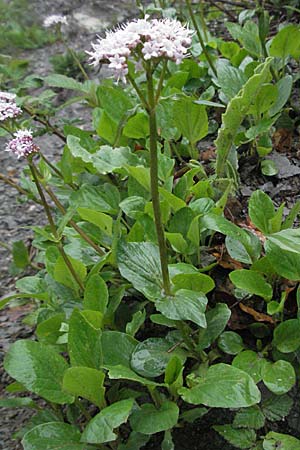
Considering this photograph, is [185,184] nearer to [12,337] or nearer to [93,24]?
[12,337]

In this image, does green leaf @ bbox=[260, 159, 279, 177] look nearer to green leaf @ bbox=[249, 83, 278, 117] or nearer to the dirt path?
green leaf @ bbox=[249, 83, 278, 117]

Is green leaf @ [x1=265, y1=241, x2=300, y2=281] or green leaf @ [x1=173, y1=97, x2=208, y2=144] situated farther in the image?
green leaf @ [x1=173, y1=97, x2=208, y2=144]

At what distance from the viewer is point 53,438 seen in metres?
1.05

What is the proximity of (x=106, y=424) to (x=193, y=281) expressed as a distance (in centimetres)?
32

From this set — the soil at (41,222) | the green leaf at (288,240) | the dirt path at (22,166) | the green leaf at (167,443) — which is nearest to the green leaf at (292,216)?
the green leaf at (288,240)

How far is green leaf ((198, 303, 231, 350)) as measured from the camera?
114cm

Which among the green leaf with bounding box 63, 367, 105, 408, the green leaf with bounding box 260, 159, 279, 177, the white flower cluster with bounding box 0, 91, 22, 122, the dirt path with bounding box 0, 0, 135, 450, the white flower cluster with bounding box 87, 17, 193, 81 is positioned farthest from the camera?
the green leaf with bounding box 260, 159, 279, 177

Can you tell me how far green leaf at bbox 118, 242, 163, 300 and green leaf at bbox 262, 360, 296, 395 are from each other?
0.25m

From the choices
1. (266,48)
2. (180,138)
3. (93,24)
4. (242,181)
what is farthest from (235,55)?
(93,24)

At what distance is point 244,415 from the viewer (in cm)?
110

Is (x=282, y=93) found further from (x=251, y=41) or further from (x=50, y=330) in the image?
(x=50, y=330)

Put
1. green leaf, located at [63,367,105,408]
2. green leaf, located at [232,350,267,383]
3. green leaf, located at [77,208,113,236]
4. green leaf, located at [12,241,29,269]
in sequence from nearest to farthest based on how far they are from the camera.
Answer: green leaf, located at [63,367,105,408], green leaf, located at [232,350,267,383], green leaf, located at [77,208,113,236], green leaf, located at [12,241,29,269]

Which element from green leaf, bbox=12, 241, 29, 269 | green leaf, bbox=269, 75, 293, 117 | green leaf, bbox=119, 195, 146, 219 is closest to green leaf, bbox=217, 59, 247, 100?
green leaf, bbox=269, 75, 293, 117

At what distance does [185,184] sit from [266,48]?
0.68 metres
